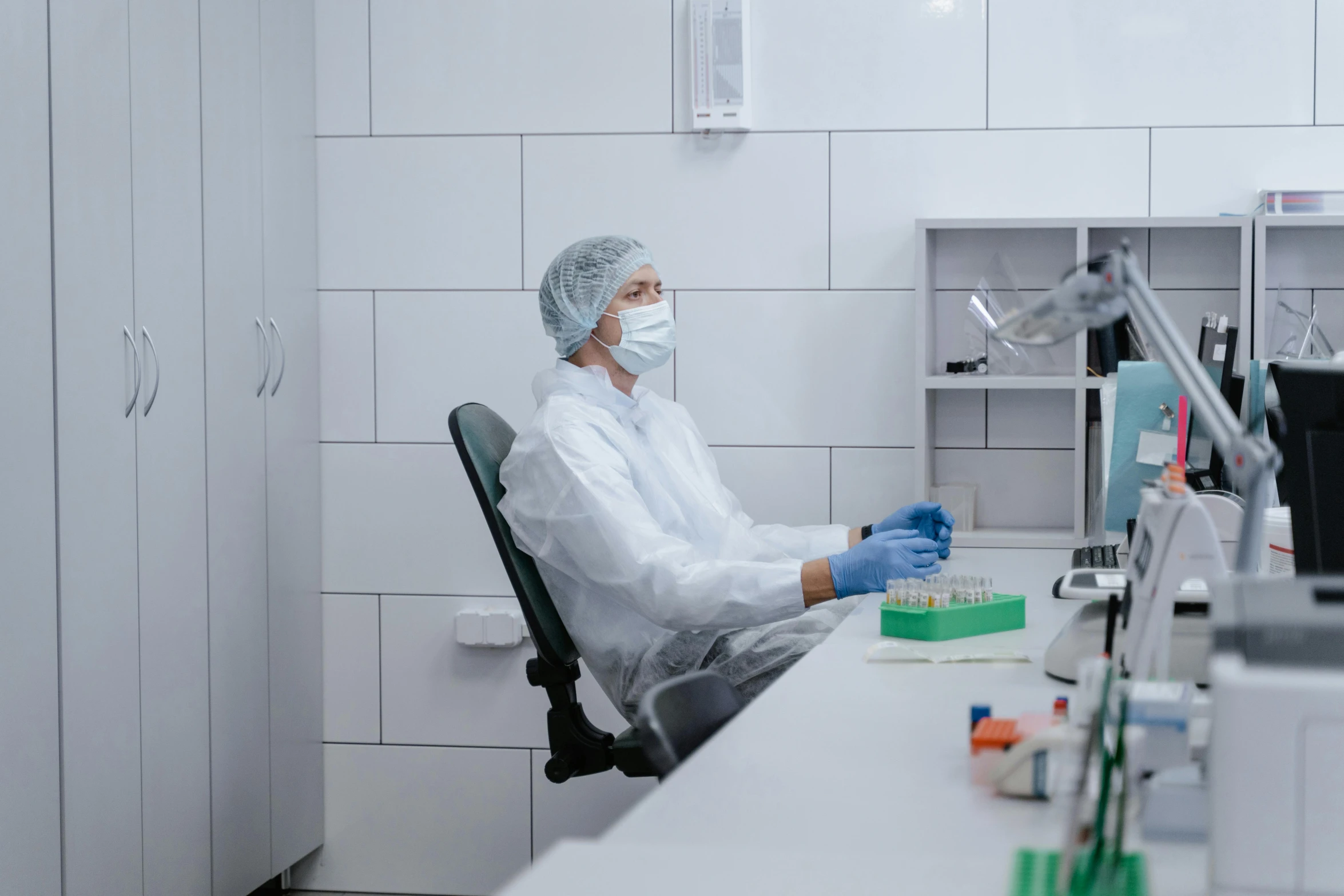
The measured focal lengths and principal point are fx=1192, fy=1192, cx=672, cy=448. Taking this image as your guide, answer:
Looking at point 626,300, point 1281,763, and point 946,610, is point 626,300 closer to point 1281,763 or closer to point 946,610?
point 946,610

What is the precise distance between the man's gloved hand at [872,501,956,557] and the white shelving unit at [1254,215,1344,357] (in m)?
0.91

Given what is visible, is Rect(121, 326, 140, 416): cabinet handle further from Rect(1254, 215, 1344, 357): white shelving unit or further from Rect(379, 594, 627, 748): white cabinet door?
Rect(1254, 215, 1344, 357): white shelving unit

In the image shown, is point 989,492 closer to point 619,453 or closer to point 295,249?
point 619,453

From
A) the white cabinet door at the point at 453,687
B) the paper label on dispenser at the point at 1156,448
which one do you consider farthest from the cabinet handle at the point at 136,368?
the paper label on dispenser at the point at 1156,448

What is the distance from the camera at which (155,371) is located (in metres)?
2.19

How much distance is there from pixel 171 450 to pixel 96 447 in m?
0.24

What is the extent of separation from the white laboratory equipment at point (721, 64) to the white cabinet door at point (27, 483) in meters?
1.38

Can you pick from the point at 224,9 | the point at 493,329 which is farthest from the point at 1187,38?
the point at 224,9

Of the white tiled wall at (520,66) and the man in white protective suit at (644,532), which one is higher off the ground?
the white tiled wall at (520,66)

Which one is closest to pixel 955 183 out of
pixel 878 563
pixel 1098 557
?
pixel 1098 557

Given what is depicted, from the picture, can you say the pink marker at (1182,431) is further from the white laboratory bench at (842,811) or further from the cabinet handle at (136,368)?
the cabinet handle at (136,368)

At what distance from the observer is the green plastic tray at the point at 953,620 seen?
1615 millimetres

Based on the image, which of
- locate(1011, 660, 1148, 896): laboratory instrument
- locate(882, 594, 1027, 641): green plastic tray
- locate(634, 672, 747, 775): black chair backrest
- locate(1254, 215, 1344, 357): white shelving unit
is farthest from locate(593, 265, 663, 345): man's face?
locate(1011, 660, 1148, 896): laboratory instrument

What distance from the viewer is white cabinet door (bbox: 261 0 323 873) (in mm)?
2699
